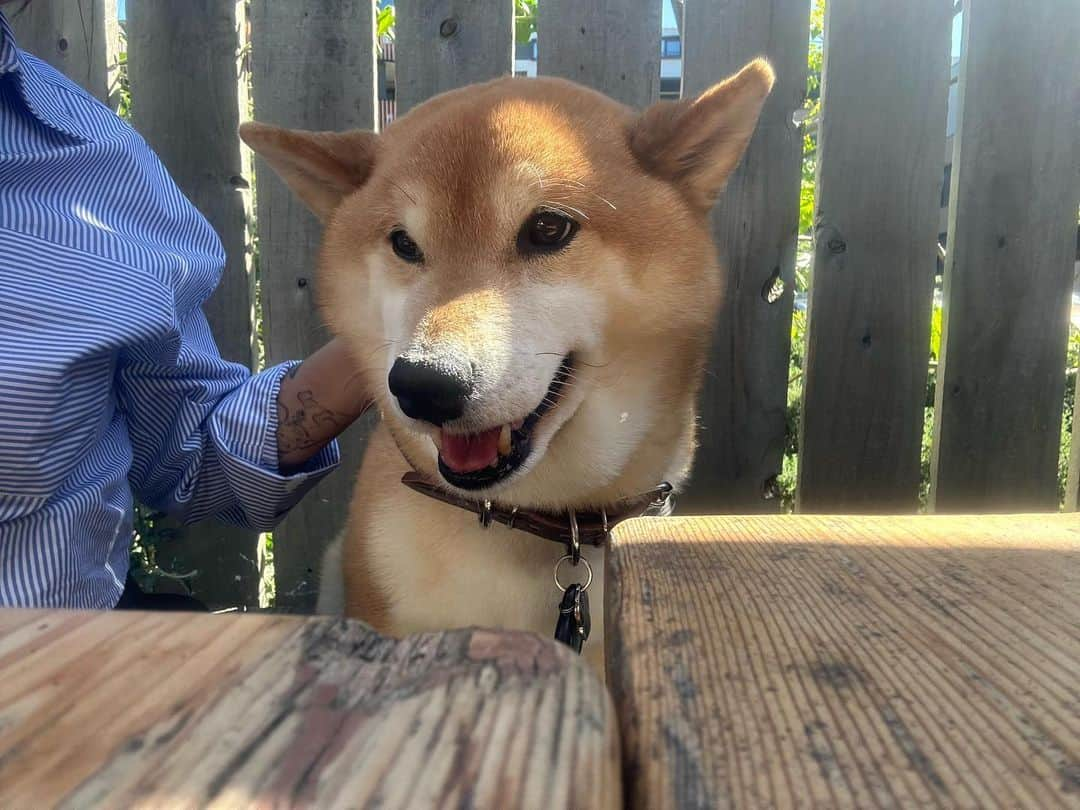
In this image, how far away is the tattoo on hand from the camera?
1625mm

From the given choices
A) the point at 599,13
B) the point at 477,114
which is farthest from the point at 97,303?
the point at 599,13

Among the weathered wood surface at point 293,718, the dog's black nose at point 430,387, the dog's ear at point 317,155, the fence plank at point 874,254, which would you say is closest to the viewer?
the weathered wood surface at point 293,718

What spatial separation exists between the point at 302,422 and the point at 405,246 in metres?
0.46

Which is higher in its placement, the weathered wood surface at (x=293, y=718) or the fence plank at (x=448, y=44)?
the fence plank at (x=448, y=44)

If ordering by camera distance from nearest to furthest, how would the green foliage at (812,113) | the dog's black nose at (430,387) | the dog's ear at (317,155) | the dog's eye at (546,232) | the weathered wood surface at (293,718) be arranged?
the weathered wood surface at (293,718) → the dog's black nose at (430,387) → the dog's eye at (546,232) → the dog's ear at (317,155) → the green foliage at (812,113)

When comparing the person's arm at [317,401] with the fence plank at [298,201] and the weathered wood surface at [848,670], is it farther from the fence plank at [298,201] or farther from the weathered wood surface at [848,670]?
the weathered wood surface at [848,670]

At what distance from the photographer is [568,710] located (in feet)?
1.22

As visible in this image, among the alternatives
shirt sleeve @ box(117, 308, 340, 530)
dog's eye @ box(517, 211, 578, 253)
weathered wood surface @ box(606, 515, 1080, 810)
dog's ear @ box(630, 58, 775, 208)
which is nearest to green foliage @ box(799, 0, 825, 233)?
dog's ear @ box(630, 58, 775, 208)

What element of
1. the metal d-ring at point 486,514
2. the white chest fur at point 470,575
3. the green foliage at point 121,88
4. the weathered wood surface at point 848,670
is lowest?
the white chest fur at point 470,575

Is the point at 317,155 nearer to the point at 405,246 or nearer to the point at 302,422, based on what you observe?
the point at 405,246

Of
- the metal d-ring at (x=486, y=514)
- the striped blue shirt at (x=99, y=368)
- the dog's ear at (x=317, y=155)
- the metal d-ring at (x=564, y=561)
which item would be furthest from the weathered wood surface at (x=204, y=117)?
the metal d-ring at (x=564, y=561)

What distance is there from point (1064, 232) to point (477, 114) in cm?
156

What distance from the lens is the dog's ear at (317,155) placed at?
1.54 meters

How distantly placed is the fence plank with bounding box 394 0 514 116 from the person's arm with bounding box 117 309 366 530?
0.83 m
